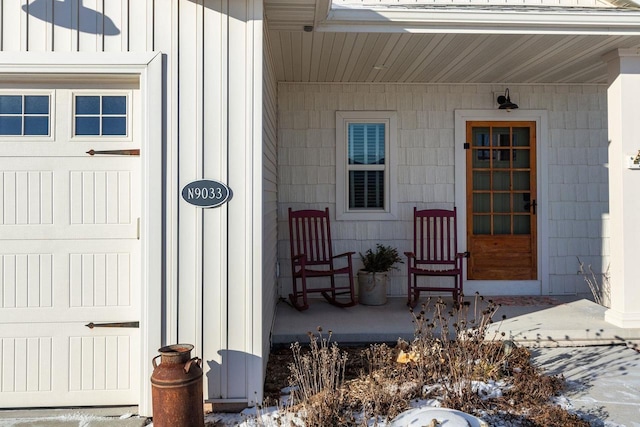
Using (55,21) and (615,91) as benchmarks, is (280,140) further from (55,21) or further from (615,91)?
(615,91)

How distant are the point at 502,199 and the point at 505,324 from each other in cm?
182

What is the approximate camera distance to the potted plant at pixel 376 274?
514 cm

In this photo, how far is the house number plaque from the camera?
2.95 meters

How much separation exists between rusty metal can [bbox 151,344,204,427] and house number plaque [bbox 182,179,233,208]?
84cm

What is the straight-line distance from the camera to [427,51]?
4387 mm

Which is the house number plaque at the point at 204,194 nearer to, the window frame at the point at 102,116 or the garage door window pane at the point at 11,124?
the window frame at the point at 102,116

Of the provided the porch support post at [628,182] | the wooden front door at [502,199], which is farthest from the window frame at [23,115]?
the porch support post at [628,182]

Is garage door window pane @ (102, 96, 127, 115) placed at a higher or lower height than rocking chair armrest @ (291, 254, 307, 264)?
higher

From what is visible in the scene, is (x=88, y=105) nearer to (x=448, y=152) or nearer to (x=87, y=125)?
(x=87, y=125)

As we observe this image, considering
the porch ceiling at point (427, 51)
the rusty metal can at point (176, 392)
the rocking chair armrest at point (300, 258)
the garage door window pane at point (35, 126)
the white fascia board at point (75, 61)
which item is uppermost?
the porch ceiling at point (427, 51)

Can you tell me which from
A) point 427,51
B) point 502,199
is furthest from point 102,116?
point 502,199

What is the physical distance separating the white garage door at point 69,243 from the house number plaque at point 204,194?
389 millimetres

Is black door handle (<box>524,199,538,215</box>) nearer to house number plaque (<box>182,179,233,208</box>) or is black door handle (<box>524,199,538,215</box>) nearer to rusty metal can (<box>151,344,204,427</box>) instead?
house number plaque (<box>182,179,233,208</box>)

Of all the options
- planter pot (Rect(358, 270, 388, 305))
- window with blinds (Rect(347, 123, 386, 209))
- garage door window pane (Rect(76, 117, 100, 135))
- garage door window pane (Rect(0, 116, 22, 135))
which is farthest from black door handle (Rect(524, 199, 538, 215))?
garage door window pane (Rect(0, 116, 22, 135))
